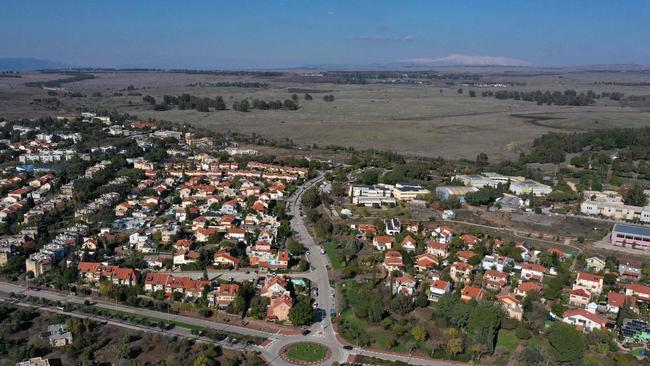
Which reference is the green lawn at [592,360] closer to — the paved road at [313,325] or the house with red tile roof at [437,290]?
the paved road at [313,325]

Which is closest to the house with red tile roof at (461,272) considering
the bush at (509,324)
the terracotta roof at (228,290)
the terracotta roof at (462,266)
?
the terracotta roof at (462,266)

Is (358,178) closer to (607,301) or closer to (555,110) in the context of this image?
(607,301)

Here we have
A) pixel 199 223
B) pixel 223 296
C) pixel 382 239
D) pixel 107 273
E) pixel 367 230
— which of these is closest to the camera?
pixel 223 296

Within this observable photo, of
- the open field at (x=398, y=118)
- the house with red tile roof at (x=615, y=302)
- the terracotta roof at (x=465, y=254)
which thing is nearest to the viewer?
the house with red tile roof at (x=615, y=302)

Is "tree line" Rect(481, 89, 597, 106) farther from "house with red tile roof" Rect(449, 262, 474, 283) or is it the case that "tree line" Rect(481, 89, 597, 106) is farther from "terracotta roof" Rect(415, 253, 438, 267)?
"house with red tile roof" Rect(449, 262, 474, 283)

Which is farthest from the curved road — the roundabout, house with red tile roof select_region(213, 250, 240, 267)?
house with red tile roof select_region(213, 250, 240, 267)

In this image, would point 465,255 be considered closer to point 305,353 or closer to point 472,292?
point 472,292

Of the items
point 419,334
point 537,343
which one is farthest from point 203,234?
point 537,343

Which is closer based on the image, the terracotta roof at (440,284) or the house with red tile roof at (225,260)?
the terracotta roof at (440,284)
